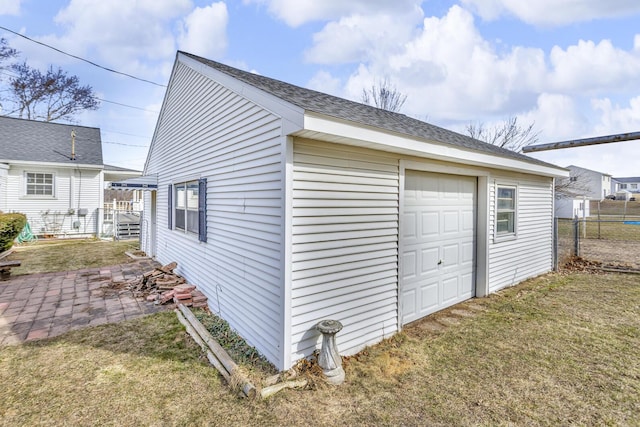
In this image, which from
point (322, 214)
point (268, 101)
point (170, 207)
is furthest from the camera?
point (170, 207)

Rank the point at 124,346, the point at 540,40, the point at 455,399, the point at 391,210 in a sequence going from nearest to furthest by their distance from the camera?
the point at 455,399 → the point at 124,346 → the point at 391,210 → the point at 540,40

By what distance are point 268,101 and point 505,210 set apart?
17.5 ft

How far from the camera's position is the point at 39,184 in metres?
12.7

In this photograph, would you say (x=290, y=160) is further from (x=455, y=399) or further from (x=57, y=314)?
(x=57, y=314)

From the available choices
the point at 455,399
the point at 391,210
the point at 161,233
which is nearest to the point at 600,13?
the point at 391,210

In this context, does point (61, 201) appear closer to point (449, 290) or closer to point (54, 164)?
point (54, 164)

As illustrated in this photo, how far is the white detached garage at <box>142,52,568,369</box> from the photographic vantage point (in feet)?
10.1

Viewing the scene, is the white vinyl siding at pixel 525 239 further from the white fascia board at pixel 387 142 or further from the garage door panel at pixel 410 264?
the garage door panel at pixel 410 264

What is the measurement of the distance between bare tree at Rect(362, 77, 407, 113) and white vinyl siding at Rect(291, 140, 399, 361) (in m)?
18.0

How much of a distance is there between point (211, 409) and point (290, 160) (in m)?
2.27

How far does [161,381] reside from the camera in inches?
116

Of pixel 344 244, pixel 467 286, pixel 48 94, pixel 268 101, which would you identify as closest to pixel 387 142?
pixel 344 244

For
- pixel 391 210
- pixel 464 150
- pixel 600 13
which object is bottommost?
pixel 391 210

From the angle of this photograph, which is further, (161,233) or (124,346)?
(161,233)
